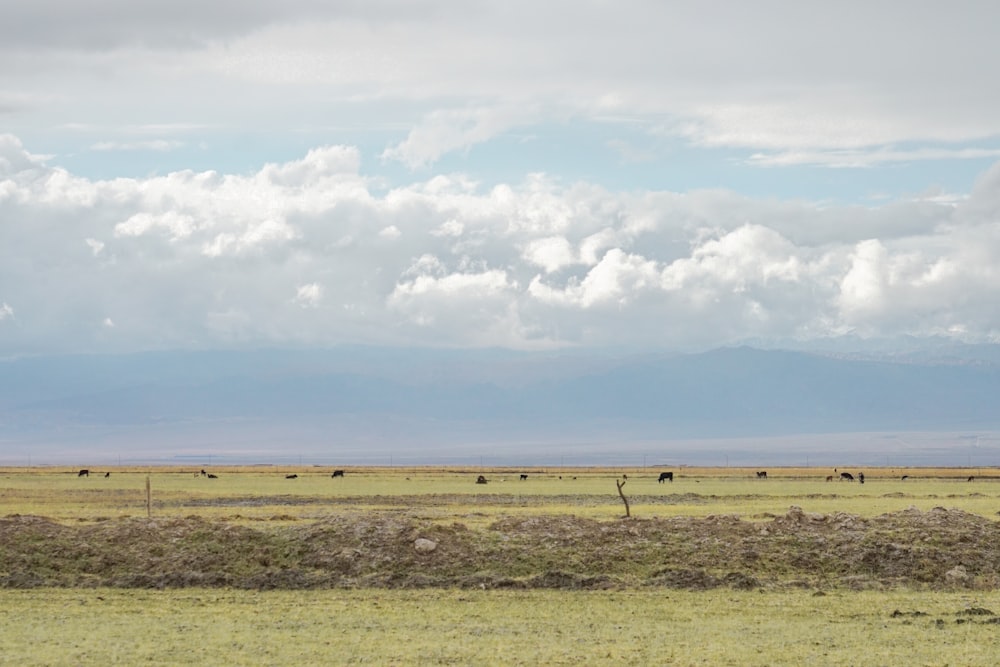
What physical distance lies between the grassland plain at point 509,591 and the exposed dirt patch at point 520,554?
0.07m

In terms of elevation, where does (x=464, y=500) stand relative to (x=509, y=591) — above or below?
below

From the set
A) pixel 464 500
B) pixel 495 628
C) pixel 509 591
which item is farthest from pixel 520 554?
pixel 464 500

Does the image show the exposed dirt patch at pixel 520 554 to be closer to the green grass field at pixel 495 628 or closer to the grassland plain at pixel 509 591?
the grassland plain at pixel 509 591

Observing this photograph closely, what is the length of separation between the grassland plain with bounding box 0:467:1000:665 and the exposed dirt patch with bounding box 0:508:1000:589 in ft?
0.23

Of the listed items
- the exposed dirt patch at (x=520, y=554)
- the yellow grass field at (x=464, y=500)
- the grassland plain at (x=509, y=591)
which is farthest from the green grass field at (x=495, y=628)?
the yellow grass field at (x=464, y=500)

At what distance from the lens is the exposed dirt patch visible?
109ft

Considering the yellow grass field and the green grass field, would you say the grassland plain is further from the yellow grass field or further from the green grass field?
the yellow grass field

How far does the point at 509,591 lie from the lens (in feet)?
105

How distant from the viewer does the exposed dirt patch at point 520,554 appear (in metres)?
33.2

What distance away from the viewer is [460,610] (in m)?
28.7

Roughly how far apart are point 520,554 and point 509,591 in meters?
3.50

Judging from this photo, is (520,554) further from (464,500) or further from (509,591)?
(464,500)

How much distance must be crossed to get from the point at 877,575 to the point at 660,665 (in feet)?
44.8

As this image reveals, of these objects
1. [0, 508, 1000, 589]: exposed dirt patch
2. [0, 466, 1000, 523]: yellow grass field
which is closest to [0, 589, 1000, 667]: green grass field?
[0, 508, 1000, 589]: exposed dirt patch
